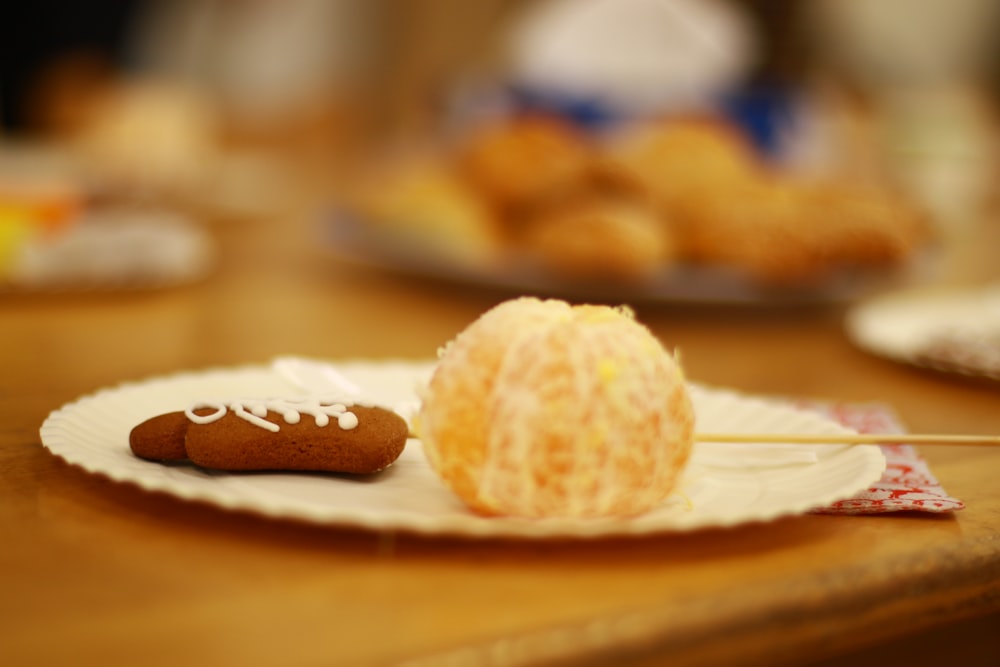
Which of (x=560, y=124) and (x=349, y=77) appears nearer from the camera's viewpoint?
(x=560, y=124)

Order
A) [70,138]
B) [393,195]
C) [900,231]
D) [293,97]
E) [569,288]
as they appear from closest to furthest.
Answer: [569,288], [900,231], [393,195], [70,138], [293,97]

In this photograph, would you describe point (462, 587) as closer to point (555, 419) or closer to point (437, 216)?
point (555, 419)

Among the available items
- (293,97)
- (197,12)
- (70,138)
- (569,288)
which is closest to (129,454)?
(569,288)

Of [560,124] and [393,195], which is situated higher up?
[560,124]

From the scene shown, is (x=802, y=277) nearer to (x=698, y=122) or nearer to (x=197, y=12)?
(x=698, y=122)

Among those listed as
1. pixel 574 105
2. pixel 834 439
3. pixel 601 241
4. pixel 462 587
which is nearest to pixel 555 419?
pixel 462 587

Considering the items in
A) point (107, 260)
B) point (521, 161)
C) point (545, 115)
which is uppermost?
point (545, 115)
